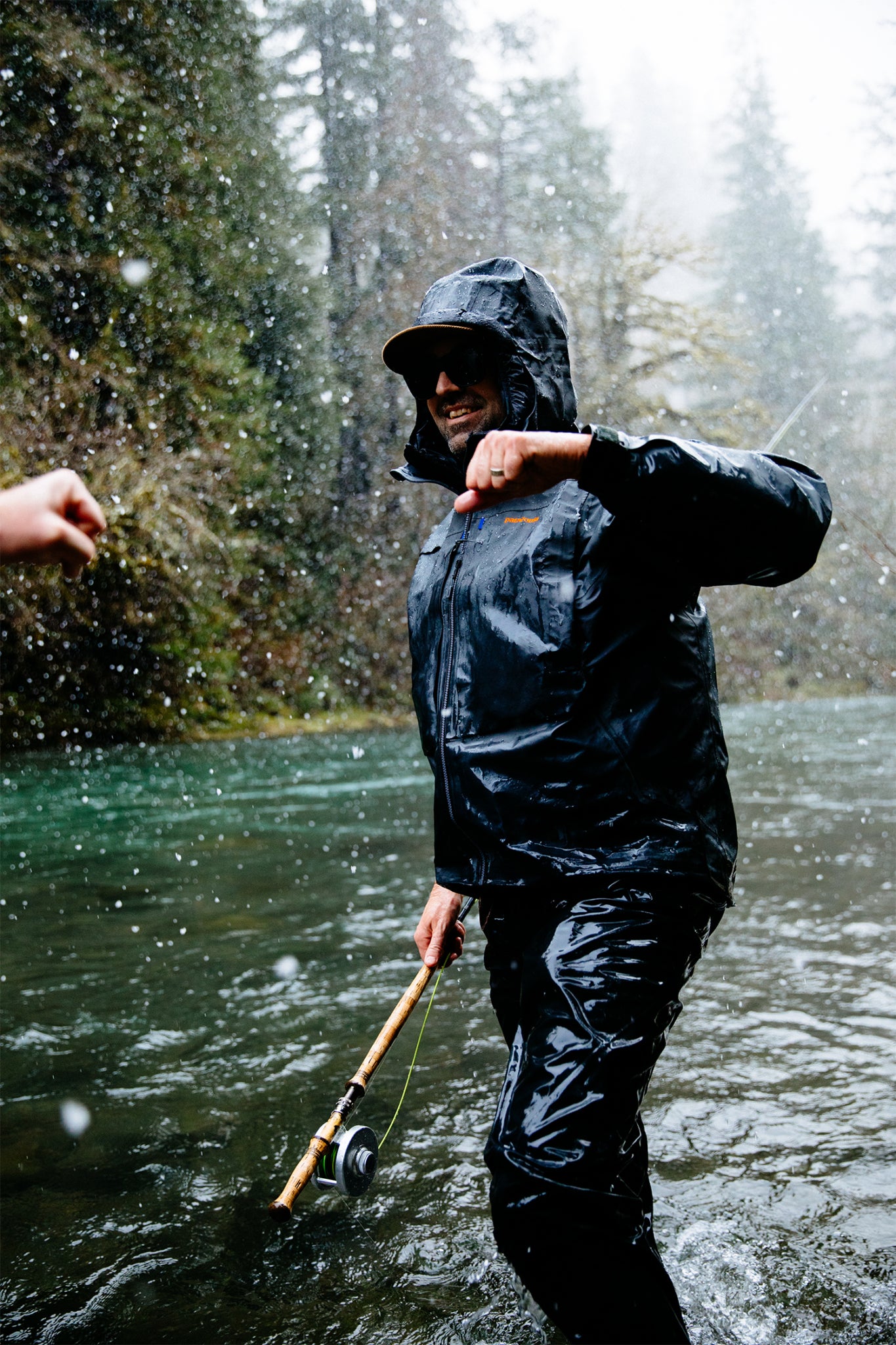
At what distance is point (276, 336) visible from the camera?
74.2 feet

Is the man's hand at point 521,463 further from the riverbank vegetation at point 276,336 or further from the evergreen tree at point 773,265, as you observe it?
the evergreen tree at point 773,265

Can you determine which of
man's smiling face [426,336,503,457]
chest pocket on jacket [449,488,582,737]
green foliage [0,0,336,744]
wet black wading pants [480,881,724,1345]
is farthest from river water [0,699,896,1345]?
green foliage [0,0,336,744]

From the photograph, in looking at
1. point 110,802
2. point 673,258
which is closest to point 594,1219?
point 110,802

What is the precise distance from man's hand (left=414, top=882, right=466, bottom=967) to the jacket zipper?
0.50 metres

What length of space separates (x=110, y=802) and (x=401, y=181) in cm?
1855

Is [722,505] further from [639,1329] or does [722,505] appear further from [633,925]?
[639,1329]

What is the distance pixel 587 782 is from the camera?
7.02ft

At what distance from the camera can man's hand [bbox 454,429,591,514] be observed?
6.04 feet

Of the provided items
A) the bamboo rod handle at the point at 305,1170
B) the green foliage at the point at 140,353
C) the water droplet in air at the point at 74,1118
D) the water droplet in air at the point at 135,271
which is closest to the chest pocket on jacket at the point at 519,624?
the bamboo rod handle at the point at 305,1170

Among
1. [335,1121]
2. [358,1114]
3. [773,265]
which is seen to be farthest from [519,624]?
[773,265]

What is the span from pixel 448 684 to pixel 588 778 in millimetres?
420

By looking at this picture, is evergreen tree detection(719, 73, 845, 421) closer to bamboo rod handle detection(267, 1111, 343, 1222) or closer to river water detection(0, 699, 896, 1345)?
river water detection(0, 699, 896, 1345)

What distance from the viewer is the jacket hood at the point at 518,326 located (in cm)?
263

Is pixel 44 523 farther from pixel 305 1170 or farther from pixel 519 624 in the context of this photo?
pixel 305 1170
